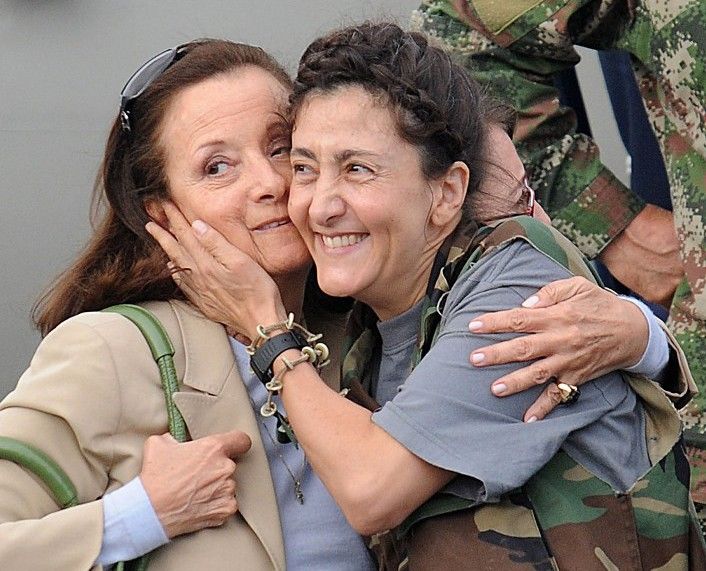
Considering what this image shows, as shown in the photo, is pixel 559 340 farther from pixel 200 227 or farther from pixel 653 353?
pixel 200 227

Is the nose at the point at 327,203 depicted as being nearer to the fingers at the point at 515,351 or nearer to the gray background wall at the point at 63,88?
the fingers at the point at 515,351

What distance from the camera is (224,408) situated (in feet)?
8.82

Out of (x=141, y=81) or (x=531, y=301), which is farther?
(x=141, y=81)

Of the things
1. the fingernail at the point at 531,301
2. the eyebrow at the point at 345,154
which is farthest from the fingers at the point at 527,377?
the eyebrow at the point at 345,154

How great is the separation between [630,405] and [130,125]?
1238mm

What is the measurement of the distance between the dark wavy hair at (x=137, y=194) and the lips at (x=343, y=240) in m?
0.42

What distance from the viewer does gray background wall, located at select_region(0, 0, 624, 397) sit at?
19.9ft

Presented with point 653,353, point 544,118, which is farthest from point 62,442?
point 544,118

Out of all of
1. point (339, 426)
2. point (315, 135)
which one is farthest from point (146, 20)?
point (339, 426)

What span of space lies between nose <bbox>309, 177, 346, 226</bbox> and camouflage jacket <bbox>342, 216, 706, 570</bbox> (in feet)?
0.77

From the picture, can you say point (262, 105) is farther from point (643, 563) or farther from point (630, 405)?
point (643, 563)

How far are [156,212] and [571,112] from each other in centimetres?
128

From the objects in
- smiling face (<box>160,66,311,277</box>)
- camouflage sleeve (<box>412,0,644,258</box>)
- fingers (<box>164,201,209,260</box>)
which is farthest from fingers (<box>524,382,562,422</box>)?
camouflage sleeve (<box>412,0,644,258</box>)

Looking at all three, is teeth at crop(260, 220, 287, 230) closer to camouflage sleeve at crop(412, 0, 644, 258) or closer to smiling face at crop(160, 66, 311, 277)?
smiling face at crop(160, 66, 311, 277)
